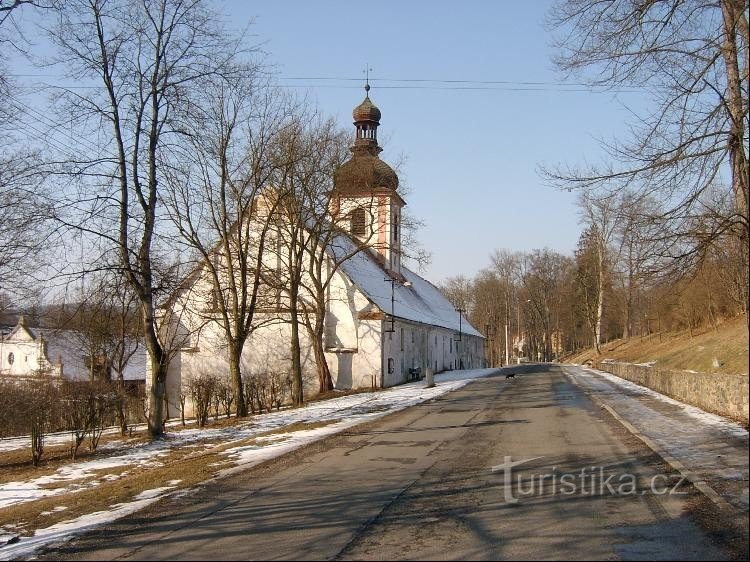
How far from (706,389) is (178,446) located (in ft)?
41.2

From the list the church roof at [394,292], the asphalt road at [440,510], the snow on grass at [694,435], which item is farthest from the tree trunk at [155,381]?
the church roof at [394,292]

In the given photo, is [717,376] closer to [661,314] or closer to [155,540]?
[155,540]

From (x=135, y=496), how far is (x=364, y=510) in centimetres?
375

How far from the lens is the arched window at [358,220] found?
33.1 m

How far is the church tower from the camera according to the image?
102 ft

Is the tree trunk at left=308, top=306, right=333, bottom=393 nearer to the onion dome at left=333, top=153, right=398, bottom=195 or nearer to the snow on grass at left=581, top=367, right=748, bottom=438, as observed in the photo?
the onion dome at left=333, top=153, right=398, bottom=195

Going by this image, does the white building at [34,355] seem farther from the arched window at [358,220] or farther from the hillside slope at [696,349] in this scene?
the hillside slope at [696,349]

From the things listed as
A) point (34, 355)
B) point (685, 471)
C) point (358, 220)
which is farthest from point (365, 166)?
point (34, 355)

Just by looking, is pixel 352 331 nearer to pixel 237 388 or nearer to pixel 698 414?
pixel 237 388

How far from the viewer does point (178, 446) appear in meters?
15.8

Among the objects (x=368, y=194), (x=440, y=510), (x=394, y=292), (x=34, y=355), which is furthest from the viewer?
(x=34, y=355)

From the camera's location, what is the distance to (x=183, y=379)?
119ft

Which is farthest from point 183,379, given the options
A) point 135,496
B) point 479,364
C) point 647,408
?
point 479,364

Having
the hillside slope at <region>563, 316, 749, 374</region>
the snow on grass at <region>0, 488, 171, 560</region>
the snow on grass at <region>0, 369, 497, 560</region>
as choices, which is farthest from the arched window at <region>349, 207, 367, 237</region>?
the snow on grass at <region>0, 488, 171, 560</region>
